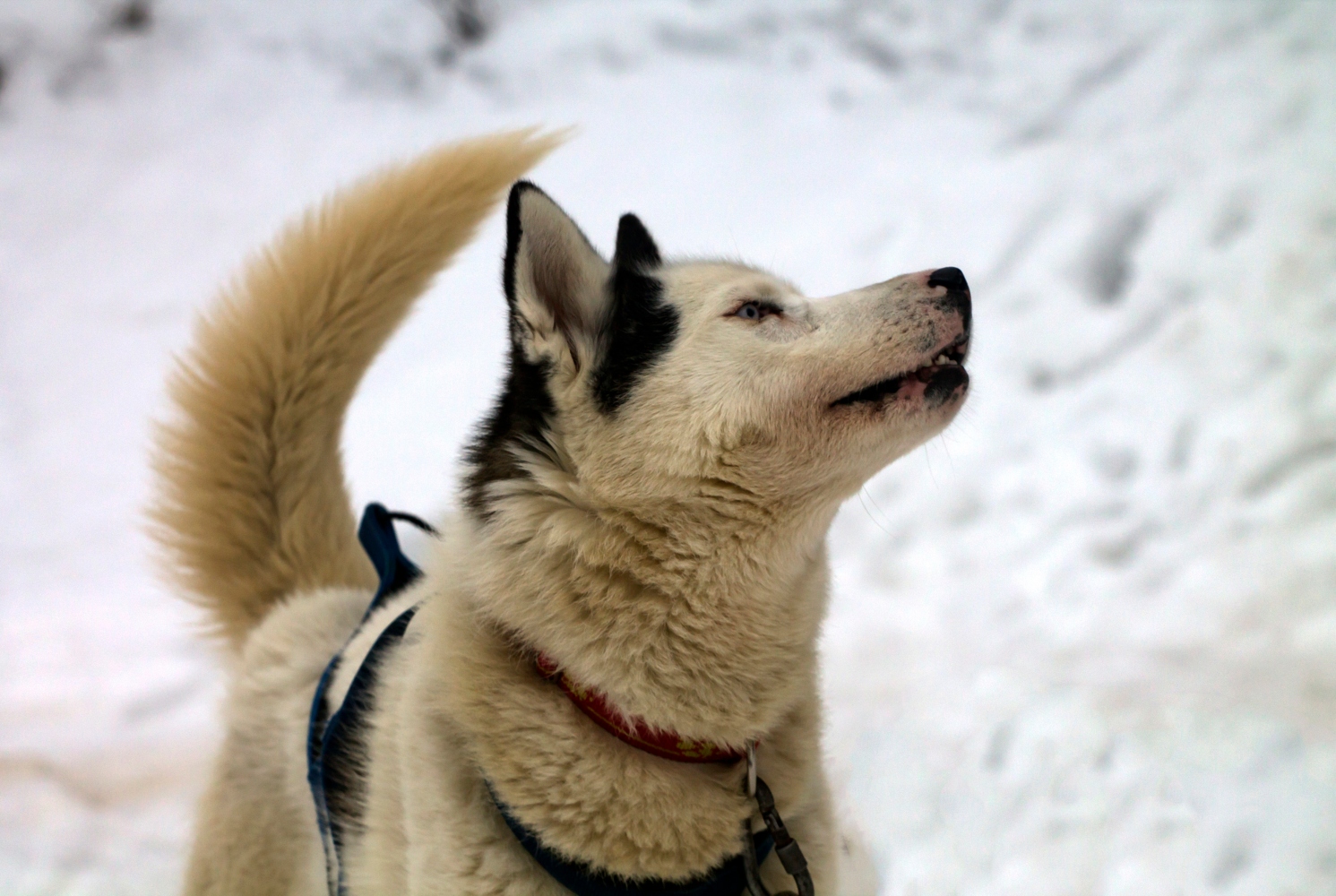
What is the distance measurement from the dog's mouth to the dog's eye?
0.24m

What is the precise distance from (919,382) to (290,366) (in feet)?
4.89

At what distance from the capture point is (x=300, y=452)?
2.25 m

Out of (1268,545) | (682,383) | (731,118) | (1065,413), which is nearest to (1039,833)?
(1268,545)

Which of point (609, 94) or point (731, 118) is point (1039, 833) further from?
point (609, 94)

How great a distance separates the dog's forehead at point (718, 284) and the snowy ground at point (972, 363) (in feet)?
2.58

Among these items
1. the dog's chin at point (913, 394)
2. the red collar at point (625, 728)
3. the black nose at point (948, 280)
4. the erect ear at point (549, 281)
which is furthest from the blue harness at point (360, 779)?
the black nose at point (948, 280)

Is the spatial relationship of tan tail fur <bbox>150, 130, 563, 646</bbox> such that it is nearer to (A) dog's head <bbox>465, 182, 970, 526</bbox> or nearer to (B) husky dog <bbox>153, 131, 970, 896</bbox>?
(B) husky dog <bbox>153, 131, 970, 896</bbox>

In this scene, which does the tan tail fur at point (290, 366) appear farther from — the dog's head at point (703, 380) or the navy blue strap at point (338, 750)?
the dog's head at point (703, 380)

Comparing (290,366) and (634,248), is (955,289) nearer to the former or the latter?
(634,248)

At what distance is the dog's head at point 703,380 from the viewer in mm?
1545

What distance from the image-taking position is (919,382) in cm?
157

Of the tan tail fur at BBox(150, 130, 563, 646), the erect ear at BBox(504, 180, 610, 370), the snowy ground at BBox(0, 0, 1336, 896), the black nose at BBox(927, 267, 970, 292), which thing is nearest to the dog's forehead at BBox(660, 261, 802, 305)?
the erect ear at BBox(504, 180, 610, 370)

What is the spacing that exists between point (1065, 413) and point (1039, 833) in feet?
5.70

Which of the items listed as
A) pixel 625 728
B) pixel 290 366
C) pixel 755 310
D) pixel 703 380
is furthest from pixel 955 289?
pixel 290 366
